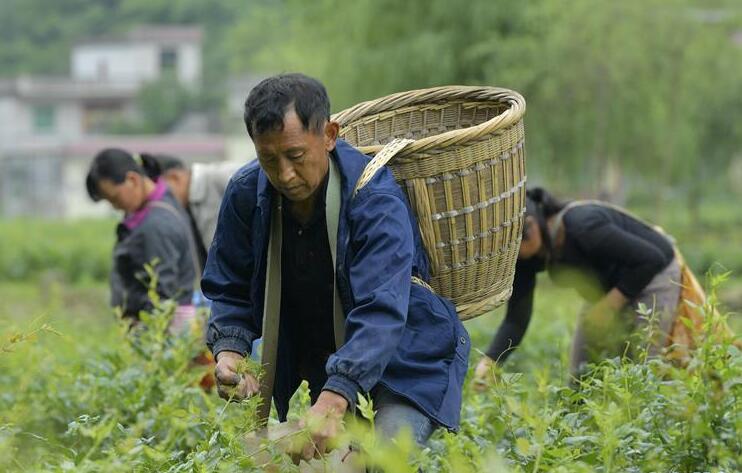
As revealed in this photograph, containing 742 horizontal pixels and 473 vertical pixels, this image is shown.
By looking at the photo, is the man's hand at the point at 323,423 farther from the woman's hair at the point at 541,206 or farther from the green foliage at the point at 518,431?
the woman's hair at the point at 541,206

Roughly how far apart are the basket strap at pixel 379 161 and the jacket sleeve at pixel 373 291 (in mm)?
49

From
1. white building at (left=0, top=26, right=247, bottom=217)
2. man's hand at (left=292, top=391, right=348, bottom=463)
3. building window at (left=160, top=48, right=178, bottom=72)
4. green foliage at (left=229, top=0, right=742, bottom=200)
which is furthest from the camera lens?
building window at (left=160, top=48, right=178, bottom=72)

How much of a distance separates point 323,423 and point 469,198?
1100mm

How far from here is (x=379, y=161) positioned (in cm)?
401

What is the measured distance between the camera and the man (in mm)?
3697

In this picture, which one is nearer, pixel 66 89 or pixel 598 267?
pixel 598 267

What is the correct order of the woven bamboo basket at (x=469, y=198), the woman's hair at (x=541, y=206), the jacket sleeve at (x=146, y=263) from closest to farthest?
the woven bamboo basket at (x=469, y=198)
the woman's hair at (x=541, y=206)
the jacket sleeve at (x=146, y=263)

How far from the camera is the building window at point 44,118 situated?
6431cm

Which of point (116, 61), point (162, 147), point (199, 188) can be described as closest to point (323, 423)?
point (199, 188)

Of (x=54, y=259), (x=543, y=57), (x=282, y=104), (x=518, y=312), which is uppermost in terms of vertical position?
(x=282, y=104)

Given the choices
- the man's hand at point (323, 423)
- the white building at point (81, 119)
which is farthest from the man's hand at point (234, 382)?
the white building at point (81, 119)

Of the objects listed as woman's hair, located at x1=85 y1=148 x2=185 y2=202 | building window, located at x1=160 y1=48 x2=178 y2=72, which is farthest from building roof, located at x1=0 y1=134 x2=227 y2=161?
woman's hair, located at x1=85 y1=148 x2=185 y2=202

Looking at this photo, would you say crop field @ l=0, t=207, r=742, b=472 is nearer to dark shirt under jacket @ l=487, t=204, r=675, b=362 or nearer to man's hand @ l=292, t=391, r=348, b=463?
man's hand @ l=292, t=391, r=348, b=463

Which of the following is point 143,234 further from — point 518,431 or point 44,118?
point 44,118
